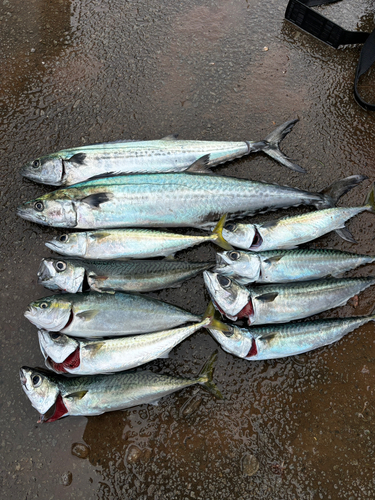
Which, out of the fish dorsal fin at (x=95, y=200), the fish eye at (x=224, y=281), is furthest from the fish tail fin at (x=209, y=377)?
the fish dorsal fin at (x=95, y=200)

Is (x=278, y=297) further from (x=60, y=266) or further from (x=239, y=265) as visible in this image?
(x=60, y=266)

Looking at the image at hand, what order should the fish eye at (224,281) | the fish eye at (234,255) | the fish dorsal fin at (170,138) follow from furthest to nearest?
the fish dorsal fin at (170,138) < the fish eye at (234,255) < the fish eye at (224,281)

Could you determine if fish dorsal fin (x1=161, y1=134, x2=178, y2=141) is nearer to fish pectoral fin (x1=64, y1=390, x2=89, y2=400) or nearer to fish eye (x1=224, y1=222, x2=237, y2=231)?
fish eye (x1=224, y1=222, x2=237, y2=231)

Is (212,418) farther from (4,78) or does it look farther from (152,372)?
(4,78)

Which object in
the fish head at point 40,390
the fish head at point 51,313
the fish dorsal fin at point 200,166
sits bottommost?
the fish head at point 40,390

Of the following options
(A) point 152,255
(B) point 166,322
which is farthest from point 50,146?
(B) point 166,322

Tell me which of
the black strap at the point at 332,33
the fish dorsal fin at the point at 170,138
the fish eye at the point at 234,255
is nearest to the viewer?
the fish eye at the point at 234,255

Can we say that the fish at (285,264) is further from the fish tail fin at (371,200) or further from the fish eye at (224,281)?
the fish tail fin at (371,200)
